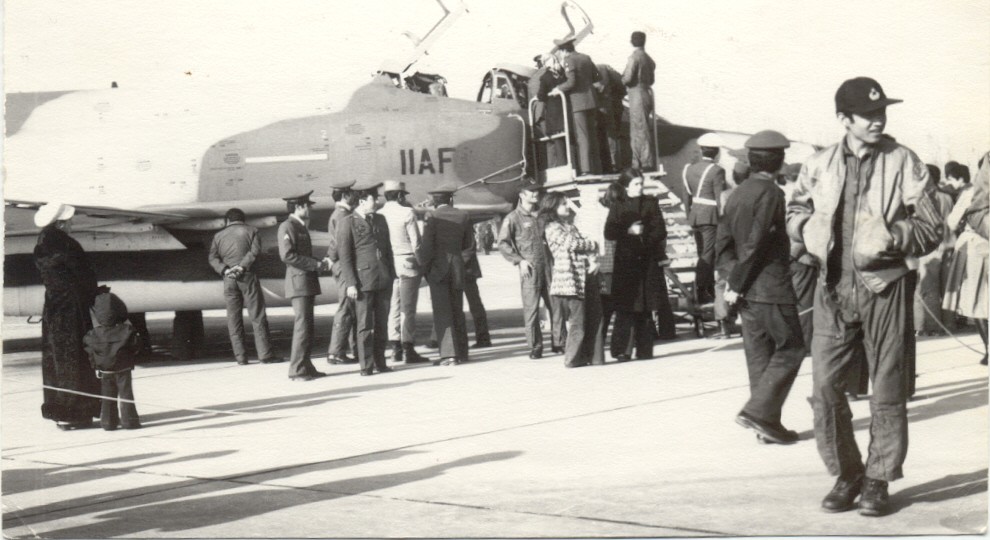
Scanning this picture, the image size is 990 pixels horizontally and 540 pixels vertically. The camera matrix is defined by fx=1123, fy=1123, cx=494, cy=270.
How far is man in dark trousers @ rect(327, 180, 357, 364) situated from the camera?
10.3m

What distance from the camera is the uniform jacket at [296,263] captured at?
1014 cm

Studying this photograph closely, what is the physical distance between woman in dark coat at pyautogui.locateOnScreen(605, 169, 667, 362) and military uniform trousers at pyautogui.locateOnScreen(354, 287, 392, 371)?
6.88 feet

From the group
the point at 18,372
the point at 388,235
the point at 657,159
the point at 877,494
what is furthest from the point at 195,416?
the point at 657,159

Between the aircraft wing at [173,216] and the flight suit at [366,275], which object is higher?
the aircraft wing at [173,216]

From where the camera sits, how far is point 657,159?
12570 mm

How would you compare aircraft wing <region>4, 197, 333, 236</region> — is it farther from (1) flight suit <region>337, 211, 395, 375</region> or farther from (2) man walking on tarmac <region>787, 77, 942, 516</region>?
(2) man walking on tarmac <region>787, 77, 942, 516</region>

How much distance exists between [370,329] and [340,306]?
2.50 feet

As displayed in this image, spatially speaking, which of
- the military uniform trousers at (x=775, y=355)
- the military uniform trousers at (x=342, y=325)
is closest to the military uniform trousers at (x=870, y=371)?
the military uniform trousers at (x=775, y=355)

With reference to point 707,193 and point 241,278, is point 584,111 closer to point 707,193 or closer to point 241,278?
point 707,193

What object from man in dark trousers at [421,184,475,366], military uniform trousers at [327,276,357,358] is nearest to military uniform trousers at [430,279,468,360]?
man in dark trousers at [421,184,475,366]

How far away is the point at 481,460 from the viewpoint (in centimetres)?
610

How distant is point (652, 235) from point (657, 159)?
8.82 ft

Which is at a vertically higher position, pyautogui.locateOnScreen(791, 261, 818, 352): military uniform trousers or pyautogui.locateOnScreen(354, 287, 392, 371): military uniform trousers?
pyautogui.locateOnScreen(791, 261, 818, 352): military uniform trousers

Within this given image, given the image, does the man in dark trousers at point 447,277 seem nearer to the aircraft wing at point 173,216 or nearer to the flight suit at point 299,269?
the flight suit at point 299,269
